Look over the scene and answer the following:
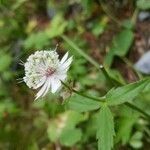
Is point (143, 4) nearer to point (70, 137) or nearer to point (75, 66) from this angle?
point (75, 66)

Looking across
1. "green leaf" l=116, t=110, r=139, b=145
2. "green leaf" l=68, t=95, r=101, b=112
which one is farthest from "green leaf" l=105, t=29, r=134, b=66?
"green leaf" l=68, t=95, r=101, b=112

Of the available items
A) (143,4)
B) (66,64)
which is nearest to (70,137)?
(143,4)

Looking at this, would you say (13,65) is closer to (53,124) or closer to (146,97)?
(53,124)

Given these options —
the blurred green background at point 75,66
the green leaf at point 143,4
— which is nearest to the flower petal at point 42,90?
the blurred green background at point 75,66

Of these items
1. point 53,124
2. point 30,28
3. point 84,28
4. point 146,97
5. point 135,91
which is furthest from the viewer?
point 30,28

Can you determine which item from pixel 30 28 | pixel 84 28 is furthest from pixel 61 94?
pixel 30 28
